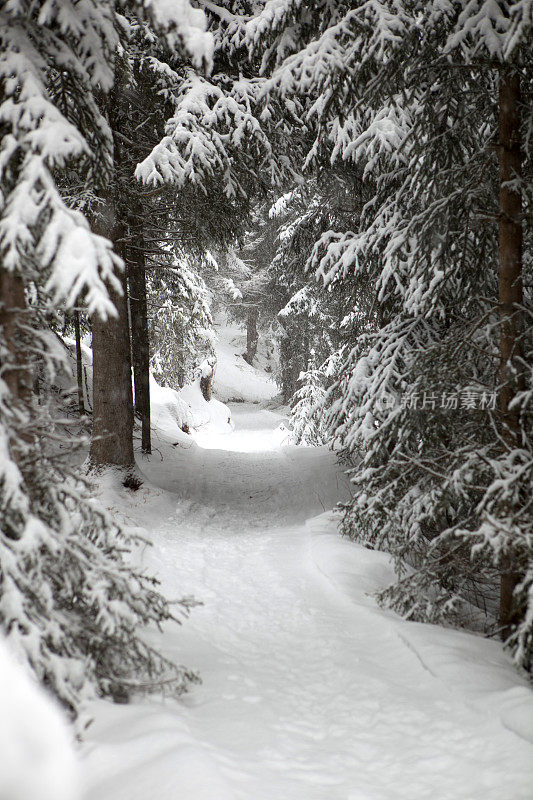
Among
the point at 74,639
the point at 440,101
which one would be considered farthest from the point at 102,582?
the point at 440,101

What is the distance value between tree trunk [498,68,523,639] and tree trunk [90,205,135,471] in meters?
5.98

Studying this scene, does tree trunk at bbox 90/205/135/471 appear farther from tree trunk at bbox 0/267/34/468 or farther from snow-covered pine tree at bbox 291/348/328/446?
snow-covered pine tree at bbox 291/348/328/446

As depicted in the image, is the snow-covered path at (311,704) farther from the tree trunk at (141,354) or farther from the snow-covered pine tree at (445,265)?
the tree trunk at (141,354)

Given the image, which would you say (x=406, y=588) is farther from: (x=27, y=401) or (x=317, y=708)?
(x=27, y=401)

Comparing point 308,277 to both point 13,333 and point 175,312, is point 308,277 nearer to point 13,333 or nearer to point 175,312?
point 175,312

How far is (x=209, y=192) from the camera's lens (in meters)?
9.51

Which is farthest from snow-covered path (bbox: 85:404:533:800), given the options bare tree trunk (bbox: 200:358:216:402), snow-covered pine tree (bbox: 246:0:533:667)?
bare tree trunk (bbox: 200:358:216:402)

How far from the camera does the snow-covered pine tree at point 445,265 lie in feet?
16.4

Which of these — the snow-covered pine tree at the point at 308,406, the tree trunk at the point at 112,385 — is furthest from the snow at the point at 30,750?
the snow-covered pine tree at the point at 308,406

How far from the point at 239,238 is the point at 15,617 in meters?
8.89

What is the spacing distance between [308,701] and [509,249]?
13.8ft

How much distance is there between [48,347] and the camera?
347cm

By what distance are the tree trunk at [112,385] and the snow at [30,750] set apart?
24.2ft

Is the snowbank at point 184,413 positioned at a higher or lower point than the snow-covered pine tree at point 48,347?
lower
